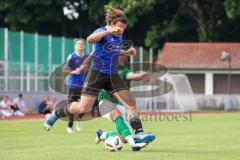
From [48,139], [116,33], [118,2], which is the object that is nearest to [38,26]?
[118,2]

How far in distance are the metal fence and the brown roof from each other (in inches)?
558

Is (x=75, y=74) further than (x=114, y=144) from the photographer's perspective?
Yes

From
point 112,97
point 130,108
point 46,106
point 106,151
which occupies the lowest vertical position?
point 46,106

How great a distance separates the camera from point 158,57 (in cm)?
5881

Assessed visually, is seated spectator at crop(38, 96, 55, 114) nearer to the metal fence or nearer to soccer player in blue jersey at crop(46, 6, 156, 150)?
the metal fence

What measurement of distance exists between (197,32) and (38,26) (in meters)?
12.4

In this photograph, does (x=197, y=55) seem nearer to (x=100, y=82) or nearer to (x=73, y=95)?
(x=73, y=95)

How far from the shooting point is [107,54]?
42.6 feet

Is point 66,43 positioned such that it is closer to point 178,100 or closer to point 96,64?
point 178,100

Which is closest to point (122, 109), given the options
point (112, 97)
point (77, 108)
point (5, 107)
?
point (112, 97)

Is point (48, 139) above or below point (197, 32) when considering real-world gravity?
below

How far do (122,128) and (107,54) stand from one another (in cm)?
124

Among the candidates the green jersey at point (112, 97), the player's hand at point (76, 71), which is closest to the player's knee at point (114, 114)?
the green jersey at point (112, 97)

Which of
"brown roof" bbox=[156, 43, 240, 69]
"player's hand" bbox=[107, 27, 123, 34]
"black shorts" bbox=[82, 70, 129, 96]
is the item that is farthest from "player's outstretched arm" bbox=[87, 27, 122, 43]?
"brown roof" bbox=[156, 43, 240, 69]
